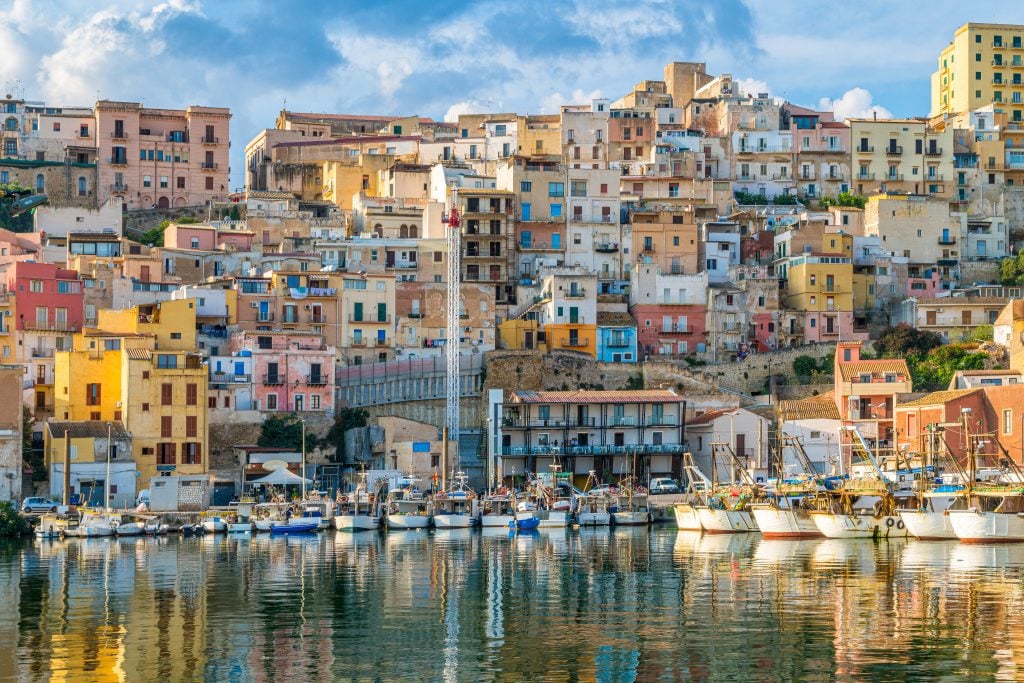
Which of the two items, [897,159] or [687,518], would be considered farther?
[897,159]

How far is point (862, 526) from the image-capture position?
65.1 metres

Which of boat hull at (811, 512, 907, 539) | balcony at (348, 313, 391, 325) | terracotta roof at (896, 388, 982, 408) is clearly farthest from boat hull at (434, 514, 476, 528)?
terracotta roof at (896, 388, 982, 408)

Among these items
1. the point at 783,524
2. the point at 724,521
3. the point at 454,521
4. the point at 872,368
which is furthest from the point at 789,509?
the point at 872,368

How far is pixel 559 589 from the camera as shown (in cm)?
4669

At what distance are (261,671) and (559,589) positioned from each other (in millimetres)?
14445

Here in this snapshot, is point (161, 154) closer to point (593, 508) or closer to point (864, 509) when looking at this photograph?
point (593, 508)

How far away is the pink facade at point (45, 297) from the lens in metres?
80.6

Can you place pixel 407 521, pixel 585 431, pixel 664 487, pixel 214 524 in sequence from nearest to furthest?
pixel 214 524 < pixel 407 521 < pixel 664 487 < pixel 585 431

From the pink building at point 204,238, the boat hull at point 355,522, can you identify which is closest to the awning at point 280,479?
the boat hull at point 355,522

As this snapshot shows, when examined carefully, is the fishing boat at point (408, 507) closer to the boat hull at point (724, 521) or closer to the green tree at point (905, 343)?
the boat hull at point (724, 521)

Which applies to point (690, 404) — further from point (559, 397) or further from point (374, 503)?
point (374, 503)

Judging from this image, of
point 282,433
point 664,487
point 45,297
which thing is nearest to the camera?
point 282,433

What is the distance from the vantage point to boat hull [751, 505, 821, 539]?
6619cm

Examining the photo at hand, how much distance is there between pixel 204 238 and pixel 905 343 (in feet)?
120
